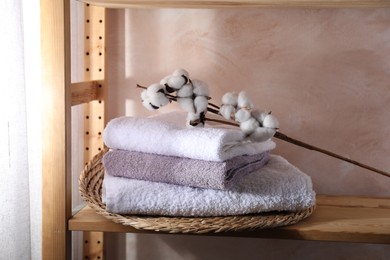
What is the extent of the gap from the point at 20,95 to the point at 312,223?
529mm

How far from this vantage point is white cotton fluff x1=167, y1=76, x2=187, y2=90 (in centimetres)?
82

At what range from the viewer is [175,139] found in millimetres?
872

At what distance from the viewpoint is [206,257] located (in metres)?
1.21

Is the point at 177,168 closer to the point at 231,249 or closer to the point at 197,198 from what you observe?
the point at 197,198

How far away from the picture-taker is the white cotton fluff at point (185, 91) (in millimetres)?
827

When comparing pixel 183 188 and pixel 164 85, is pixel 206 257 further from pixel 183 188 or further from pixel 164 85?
pixel 164 85

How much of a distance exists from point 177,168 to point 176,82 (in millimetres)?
138

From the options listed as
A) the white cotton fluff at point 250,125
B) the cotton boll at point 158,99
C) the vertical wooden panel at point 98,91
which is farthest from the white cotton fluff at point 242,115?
the vertical wooden panel at point 98,91

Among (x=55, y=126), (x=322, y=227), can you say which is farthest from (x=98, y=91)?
(x=322, y=227)

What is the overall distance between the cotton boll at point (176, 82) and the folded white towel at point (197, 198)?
16 centimetres

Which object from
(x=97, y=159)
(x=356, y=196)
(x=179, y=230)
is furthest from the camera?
(x=356, y=196)

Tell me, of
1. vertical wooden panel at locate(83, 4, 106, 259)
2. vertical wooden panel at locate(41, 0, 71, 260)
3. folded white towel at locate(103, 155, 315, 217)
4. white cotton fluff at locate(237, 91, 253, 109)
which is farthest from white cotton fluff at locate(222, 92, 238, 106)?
vertical wooden panel at locate(83, 4, 106, 259)

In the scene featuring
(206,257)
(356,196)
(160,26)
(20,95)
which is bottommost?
(206,257)

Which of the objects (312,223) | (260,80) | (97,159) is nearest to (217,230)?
(312,223)
